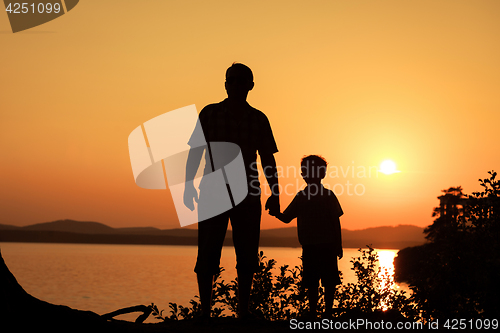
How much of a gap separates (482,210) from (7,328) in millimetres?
5168

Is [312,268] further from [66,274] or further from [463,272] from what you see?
[66,274]

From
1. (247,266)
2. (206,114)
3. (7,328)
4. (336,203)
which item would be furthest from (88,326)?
(336,203)

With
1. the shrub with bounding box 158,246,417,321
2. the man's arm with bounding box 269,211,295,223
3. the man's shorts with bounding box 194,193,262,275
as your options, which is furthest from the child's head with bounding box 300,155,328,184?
the shrub with bounding box 158,246,417,321

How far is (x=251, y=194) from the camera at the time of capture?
4672 mm

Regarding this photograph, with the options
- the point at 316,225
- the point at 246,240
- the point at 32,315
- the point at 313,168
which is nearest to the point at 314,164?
the point at 313,168

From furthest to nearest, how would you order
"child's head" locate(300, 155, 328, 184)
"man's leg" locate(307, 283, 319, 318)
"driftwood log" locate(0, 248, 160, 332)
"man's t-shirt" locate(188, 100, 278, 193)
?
"child's head" locate(300, 155, 328, 184)
"man's leg" locate(307, 283, 319, 318)
"man's t-shirt" locate(188, 100, 278, 193)
"driftwood log" locate(0, 248, 160, 332)

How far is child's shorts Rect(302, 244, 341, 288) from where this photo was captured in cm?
541

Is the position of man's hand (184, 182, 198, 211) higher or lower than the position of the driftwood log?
higher

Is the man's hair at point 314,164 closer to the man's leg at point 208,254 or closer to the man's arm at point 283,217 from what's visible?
the man's arm at point 283,217

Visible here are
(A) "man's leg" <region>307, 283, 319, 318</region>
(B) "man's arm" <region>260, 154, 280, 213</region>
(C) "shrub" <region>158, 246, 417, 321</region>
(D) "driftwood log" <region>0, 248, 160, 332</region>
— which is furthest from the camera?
(C) "shrub" <region>158, 246, 417, 321</region>

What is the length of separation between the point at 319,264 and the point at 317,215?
0.62 metres

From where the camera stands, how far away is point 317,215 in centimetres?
557

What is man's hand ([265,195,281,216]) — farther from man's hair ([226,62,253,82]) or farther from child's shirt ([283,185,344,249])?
man's hair ([226,62,253,82])

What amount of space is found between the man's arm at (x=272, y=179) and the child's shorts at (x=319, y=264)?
93cm
